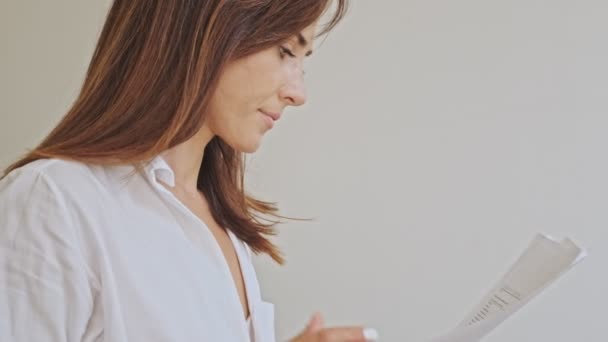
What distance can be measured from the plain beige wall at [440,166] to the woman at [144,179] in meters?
0.71

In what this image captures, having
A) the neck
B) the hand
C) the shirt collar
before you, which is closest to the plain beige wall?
the neck

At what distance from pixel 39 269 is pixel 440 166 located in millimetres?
1100

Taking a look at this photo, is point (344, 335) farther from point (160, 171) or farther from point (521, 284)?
point (160, 171)

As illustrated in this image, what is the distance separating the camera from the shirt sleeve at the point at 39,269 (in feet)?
2.37

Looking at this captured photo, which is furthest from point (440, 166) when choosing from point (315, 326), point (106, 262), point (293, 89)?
point (106, 262)

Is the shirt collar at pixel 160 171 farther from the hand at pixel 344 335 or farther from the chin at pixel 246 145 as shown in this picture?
the hand at pixel 344 335

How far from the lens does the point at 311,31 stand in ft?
3.08

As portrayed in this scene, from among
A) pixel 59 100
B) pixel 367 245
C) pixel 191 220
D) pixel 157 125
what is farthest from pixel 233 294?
pixel 59 100

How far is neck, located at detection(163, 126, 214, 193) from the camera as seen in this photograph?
97cm

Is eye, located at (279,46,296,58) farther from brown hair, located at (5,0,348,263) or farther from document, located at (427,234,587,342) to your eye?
document, located at (427,234,587,342)

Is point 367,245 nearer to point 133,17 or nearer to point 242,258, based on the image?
point 242,258

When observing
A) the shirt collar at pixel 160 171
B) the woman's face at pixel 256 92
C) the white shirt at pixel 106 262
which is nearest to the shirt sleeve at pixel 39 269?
the white shirt at pixel 106 262

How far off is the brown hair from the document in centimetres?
41

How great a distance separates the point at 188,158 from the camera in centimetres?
100
